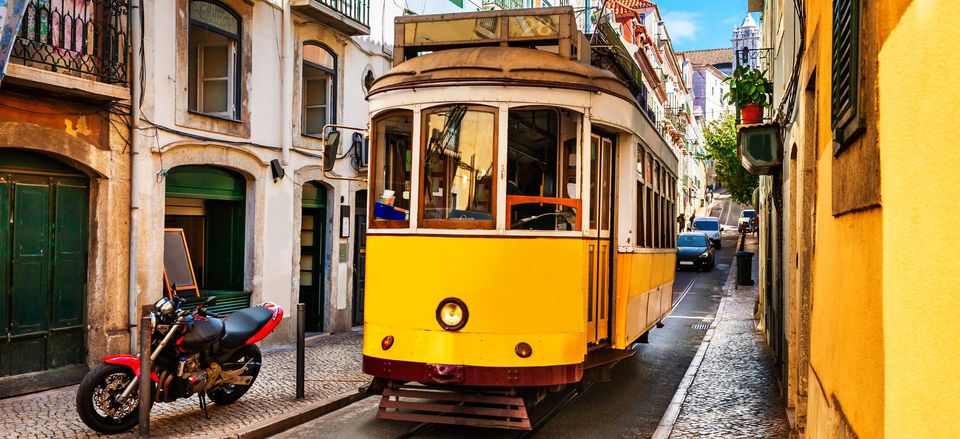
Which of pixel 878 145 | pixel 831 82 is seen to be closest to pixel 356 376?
pixel 831 82

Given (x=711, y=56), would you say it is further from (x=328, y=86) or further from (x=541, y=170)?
(x=541, y=170)

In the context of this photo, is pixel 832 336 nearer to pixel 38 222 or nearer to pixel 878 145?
pixel 878 145

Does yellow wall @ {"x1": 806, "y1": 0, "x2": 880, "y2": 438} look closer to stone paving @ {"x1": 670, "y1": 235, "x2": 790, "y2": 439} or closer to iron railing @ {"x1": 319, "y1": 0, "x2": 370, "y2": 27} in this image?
stone paving @ {"x1": 670, "y1": 235, "x2": 790, "y2": 439}

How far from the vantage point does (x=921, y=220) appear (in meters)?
2.51

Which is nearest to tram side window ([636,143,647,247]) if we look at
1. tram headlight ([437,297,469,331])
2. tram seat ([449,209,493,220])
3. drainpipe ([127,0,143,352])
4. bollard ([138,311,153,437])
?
tram seat ([449,209,493,220])

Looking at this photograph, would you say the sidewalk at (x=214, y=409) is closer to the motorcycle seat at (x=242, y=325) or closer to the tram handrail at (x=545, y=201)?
the motorcycle seat at (x=242, y=325)

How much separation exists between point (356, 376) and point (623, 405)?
344 centimetres

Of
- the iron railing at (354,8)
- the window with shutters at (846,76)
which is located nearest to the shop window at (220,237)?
the iron railing at (354,8)

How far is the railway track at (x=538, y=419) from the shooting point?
7.77 metres

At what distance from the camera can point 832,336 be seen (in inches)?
183

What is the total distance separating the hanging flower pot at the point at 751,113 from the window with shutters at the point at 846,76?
5.75 meters

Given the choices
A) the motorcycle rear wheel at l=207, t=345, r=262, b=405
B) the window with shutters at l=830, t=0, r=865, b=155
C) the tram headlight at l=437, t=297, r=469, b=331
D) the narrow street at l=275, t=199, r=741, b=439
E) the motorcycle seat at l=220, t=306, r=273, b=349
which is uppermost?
the window with shutters at l=830, t=0, r=865, b=155

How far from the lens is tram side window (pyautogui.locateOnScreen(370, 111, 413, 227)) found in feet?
24.5

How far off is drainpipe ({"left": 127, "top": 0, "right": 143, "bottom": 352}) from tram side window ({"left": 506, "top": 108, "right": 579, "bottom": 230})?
568cm
